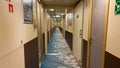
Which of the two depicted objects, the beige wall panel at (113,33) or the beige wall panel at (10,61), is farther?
the beige wall panel at (113,33)

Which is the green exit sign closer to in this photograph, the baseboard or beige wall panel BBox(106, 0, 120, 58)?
beige wall panel BBox(106, 0, 120, 58)

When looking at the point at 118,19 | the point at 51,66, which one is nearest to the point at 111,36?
the point at 118,19

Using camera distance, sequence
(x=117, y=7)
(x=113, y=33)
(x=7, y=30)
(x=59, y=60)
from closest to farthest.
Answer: (x=7, y=30) < (x=117, y=7) < (x=113, y=33) < (x=59, y=60)

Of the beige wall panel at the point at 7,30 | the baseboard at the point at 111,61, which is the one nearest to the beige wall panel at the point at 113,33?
the baseboard at the point at 111,61

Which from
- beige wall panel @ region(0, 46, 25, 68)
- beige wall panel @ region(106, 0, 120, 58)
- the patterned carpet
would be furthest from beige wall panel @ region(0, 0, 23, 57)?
the patterned carpet

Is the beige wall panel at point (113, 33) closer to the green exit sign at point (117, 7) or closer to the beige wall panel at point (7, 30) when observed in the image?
the green exit sign at point (117, 7)

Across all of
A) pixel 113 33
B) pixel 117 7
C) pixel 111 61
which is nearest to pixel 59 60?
pixel 111 61

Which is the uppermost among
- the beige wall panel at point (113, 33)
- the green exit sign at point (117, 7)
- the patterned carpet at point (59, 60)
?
the green exit sign at point (117, 7)

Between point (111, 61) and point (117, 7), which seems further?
point (111, 61)

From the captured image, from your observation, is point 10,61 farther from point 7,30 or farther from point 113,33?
point 113,33

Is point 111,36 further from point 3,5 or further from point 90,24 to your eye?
point 3,5

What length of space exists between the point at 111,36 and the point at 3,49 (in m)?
1.42

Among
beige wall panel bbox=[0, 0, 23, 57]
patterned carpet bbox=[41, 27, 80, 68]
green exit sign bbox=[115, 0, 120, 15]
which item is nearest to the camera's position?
beige wall panel bbox=[0, 0, 23, 57]

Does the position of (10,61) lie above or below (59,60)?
above
